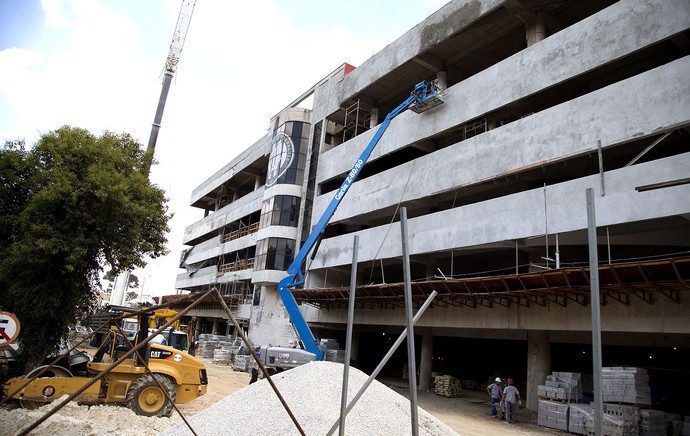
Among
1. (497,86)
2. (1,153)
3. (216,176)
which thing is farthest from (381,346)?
(216,176)

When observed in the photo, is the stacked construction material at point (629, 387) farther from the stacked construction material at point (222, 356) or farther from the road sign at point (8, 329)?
the stacked construction material at point (222, 356)

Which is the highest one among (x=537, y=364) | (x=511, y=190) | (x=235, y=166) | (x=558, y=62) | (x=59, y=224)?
(x=235, y=166)

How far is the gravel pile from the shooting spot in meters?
8.89

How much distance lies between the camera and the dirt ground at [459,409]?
14.9m

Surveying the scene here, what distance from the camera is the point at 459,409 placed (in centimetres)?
1917

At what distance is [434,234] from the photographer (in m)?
21.7

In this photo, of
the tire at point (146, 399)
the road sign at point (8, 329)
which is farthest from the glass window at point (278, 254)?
the road sign at point (8, 329)

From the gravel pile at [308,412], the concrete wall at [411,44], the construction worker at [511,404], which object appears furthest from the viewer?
the concrete wall at [411,44]

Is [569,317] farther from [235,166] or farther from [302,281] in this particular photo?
[235,166]

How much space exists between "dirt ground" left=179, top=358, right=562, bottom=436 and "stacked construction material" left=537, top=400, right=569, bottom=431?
24cm

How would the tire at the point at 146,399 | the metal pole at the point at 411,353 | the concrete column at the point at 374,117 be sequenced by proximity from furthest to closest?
the concrete column at the point at 374,117
the tire at the point at 146,399
the metal pole at the point at 411,353

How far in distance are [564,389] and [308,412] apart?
34.1ft

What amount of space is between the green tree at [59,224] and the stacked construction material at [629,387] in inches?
637

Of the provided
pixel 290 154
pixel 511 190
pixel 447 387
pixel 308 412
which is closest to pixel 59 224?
pixel 308 412
